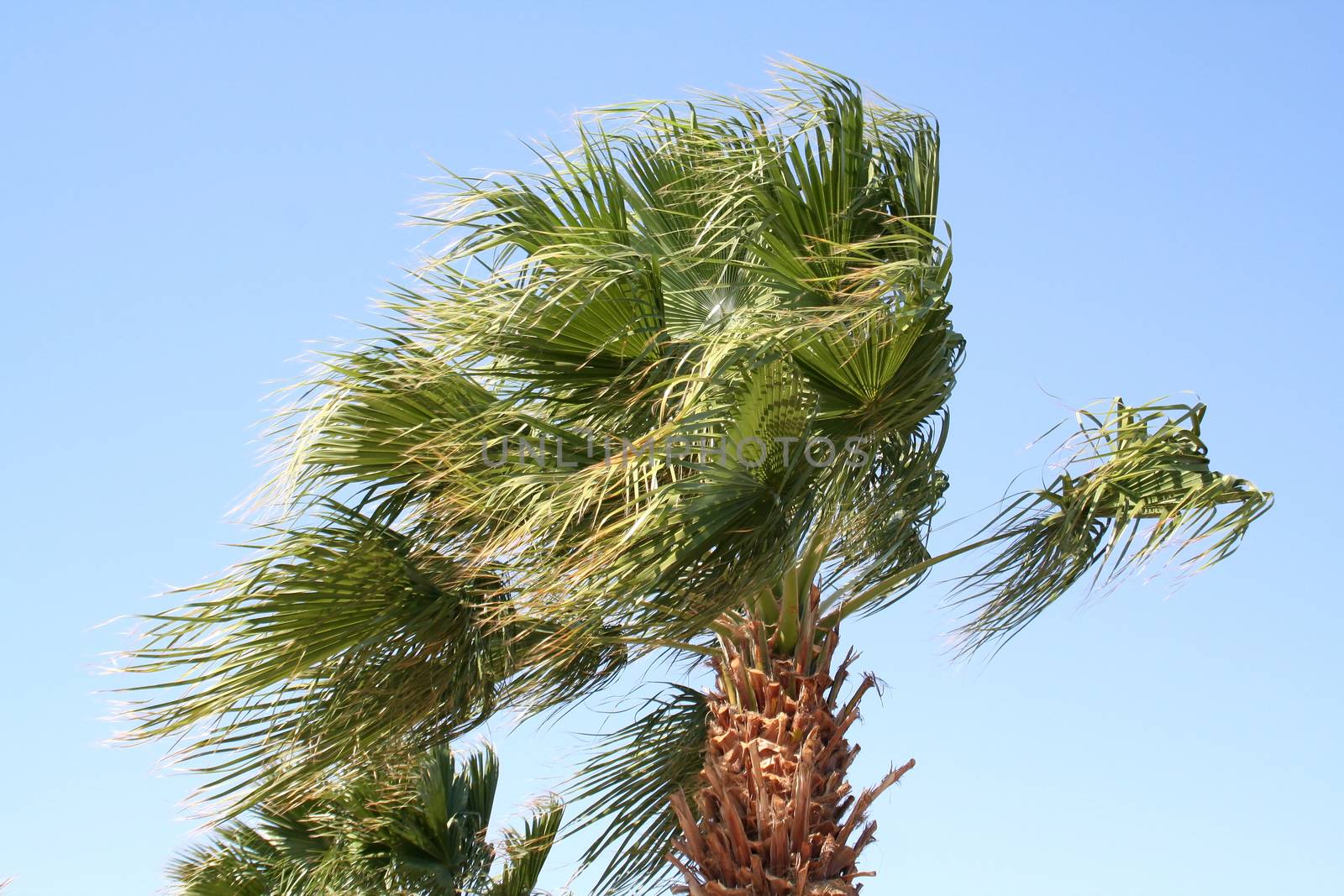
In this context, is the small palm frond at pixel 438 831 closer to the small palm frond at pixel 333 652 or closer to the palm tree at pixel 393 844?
the palm tree at pixel 393 844

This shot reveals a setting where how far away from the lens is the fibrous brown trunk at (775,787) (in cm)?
492

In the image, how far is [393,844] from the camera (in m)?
7.71

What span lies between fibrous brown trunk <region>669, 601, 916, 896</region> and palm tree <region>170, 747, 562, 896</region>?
261cm

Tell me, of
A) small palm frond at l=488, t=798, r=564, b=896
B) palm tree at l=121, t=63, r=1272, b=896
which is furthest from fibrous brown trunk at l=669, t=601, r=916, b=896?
small palm frond at l=488, t=798, r=564, b=896

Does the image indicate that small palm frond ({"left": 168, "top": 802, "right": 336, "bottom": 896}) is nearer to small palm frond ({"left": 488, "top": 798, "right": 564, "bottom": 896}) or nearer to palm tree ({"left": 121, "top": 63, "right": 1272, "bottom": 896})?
small palm frond ({"left": 488, "top": 798, "right": 564, "bottom": 896})

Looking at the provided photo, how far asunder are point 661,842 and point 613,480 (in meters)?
2.45

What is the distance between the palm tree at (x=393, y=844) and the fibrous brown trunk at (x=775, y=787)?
2611 mm

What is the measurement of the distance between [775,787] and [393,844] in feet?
11.8

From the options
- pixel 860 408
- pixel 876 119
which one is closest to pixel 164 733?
pixel 860 408

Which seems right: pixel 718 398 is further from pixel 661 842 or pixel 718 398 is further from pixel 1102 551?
pixel 661 842

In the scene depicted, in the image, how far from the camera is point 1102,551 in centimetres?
565

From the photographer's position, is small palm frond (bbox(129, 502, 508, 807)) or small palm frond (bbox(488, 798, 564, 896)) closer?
small palm frond (bbox(129, 502, 508, 807))

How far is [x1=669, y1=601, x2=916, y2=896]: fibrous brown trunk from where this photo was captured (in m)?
4.92

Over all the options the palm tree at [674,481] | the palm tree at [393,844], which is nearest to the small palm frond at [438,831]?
the palm tree at [393,844]
